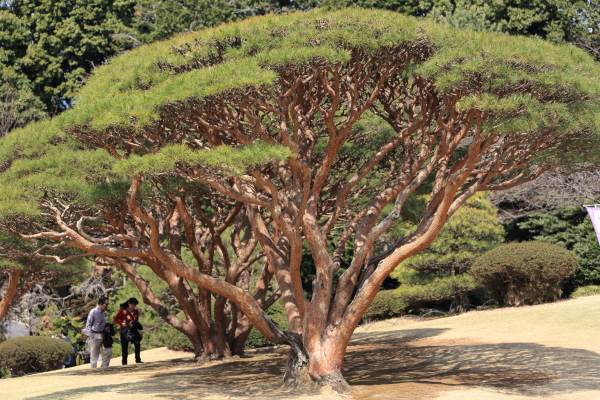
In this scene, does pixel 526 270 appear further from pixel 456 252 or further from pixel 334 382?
pixel 334 382

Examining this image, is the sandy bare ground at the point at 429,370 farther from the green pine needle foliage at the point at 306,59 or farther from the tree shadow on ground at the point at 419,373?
the green pine needle foliage at the point at 306,59

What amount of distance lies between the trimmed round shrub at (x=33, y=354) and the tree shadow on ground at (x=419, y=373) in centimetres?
295

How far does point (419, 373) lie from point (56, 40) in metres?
23.5

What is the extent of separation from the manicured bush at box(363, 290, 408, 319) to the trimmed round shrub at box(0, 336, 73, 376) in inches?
357

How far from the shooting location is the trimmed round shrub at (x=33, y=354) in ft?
47.3

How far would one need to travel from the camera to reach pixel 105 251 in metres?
8.90

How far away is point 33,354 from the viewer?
14672mm

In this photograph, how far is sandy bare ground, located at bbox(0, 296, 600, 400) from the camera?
8.16 m

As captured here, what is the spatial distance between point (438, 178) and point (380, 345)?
522 cm

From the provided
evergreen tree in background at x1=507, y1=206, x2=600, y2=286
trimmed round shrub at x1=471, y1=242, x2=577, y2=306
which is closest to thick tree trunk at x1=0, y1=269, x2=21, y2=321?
trimmed round shrub at x1=471, y1=242, x2=577, y2=306

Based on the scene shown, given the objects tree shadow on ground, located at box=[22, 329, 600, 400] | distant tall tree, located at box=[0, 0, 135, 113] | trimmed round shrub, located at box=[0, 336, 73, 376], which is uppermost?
distant tall tree, located at box=[0, 0, 135, 113]

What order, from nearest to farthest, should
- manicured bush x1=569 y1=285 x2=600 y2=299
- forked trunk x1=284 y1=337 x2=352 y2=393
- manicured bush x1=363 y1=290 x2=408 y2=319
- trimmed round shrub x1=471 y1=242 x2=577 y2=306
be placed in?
1. forked trunk x1=284 y1=337 x2=352 y2=393
2. trimmed round shrub x1=471 y1=242 x2=577 y2=306
3. manicured bush x1=569 y1=285 x2=600 y2=299
4. manicured bush x1=363 y1=290 x2=408 y2=319

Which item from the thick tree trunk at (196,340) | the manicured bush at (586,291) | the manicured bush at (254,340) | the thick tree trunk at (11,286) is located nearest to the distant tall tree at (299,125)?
the thick tree trunk at (11,286)

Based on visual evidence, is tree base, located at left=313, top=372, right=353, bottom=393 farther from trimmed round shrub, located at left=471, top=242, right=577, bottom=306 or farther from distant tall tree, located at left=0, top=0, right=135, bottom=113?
distant tall tree, located at left=0, top=0, right=135, bottom=113
